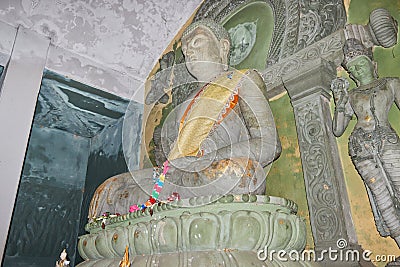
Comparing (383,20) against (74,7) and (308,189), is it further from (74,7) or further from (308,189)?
(74,7)

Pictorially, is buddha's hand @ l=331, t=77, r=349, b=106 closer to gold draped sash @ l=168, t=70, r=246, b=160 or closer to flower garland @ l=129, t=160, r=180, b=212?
gold draped sash @ l=168, t=70, r=246, b=160

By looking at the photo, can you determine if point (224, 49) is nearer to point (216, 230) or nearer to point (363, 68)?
point (363, 68)

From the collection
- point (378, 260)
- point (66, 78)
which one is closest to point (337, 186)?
point (378, 260)

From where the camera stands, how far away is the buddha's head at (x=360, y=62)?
164 centimetres

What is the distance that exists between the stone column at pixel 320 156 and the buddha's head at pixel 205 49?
43 cm

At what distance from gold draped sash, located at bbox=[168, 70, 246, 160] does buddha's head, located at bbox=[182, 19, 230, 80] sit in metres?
0.23

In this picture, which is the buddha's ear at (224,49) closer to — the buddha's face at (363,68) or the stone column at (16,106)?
the buddha's face at (363,68)

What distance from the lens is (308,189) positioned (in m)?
1.73

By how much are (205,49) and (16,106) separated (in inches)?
57.8

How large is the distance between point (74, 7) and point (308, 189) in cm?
242

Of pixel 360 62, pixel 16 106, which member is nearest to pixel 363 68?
pixel 360 62

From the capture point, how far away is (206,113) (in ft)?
6.00

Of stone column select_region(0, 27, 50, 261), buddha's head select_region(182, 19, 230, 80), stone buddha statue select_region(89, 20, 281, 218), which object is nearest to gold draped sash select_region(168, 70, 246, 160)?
stone buddha statue select_region(89, 20, 281, 218)

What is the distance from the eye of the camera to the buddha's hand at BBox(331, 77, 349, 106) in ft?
5.51
